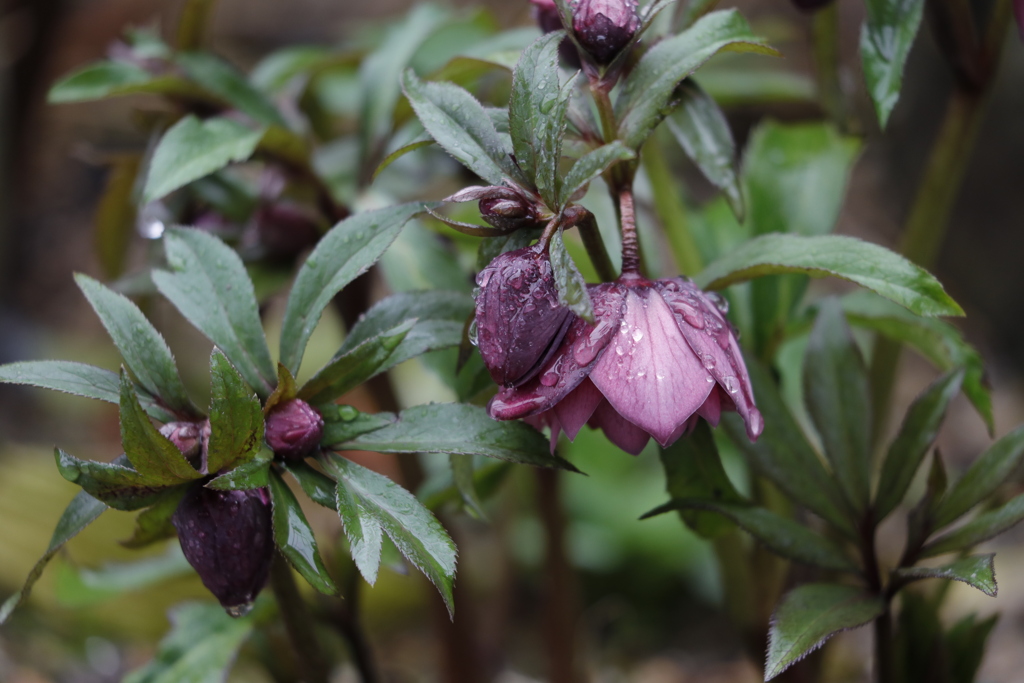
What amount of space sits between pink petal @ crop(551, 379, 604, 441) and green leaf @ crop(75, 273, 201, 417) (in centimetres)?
23

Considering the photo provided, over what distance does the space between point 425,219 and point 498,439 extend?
40 cm

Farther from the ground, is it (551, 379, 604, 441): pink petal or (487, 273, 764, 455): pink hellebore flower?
(487, 273, 764, 455): pink hellebore flower

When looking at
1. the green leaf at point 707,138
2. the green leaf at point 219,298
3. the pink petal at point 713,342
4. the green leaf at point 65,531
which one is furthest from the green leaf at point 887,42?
the green leaf at point 65,531

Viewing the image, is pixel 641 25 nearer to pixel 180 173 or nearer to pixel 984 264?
pixel 180 173

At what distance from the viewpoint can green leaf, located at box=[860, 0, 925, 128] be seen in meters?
0.57

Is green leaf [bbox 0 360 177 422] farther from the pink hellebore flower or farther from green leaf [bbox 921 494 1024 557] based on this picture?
green leaf [bbox 921 494 1024 557]

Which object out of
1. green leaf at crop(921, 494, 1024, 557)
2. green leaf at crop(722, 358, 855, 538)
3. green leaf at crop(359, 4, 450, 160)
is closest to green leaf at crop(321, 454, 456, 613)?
green leaf at crop(722, 358, 855, 538)

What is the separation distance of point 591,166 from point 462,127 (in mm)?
97

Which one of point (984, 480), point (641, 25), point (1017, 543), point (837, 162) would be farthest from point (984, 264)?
point (641, 25)

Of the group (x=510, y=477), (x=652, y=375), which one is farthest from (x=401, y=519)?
(x=510, y=477)

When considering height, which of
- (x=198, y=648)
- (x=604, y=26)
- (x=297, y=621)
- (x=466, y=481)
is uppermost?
(x=604, y=26)

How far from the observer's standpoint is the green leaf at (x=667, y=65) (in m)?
0.48

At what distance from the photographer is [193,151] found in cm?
67

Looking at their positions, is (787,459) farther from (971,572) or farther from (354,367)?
(354,367)
